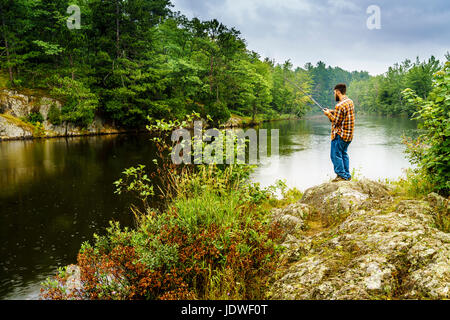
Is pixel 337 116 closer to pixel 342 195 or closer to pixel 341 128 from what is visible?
pixel 341 128

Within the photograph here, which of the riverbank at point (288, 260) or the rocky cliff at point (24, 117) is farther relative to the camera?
the rocky cliff at point (24, 117)

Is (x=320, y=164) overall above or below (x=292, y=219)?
below

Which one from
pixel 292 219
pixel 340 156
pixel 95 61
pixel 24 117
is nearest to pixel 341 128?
pixel 340 156

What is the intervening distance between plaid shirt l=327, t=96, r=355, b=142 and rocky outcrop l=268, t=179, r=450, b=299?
2551 mm

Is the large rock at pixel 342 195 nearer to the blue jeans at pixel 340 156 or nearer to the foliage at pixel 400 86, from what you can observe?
the blue jeans at pixel 340 156

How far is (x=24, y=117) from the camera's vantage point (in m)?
26.2

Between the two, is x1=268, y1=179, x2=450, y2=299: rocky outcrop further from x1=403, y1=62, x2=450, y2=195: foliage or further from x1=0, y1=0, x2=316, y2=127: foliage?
x1=0, y1=0, x2=316, y2=127: foliage

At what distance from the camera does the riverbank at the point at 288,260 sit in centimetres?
248

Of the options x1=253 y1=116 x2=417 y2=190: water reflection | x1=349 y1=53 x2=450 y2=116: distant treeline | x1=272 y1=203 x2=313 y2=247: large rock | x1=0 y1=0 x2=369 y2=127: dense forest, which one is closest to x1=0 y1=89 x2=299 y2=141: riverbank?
x1=0 y1=0 x2=369 y2=127: dense forest

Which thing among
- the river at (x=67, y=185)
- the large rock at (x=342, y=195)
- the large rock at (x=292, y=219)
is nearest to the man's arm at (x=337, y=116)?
the large rock at (x=342, y=195)

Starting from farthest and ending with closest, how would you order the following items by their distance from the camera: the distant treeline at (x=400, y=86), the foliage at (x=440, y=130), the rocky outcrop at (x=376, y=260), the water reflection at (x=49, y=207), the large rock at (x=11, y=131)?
the distant treeline at (x=400, y=86) → the large rock at (x=11, y=131) → the water reflection at (x=49, y=207) → the foliage at (x=440, y=130) → the rocky outcrop at (x=376, y=260)

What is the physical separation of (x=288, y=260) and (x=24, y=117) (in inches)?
1189

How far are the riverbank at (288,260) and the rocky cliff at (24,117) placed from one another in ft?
86.0

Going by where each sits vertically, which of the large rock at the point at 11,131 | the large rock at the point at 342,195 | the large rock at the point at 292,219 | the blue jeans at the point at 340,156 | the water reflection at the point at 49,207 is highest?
the large rock at the point at 11,131
